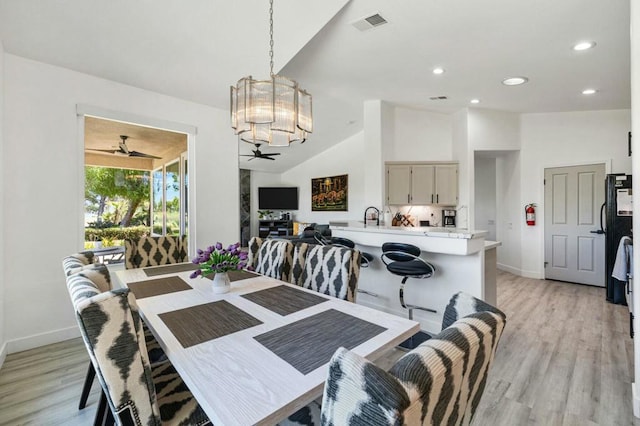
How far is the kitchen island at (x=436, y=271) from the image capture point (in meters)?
2.80

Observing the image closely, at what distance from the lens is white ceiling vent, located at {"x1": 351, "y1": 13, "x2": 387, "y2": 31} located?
8.87 feet

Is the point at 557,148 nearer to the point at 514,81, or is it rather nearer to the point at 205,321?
the point at 514,81

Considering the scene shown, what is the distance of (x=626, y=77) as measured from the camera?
11.8ft

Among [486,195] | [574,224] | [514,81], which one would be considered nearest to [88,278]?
[514,81]

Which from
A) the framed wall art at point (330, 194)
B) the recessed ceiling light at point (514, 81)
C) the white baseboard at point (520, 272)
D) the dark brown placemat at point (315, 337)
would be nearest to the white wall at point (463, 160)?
the recessed ceiling light at point (514, 81)

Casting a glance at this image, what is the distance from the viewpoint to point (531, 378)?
2242 millimetres

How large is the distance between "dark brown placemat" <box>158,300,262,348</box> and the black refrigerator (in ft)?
16.6

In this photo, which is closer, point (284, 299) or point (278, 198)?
point (284, 299)

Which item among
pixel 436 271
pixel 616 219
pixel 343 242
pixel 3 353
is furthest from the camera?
pixel 616 219

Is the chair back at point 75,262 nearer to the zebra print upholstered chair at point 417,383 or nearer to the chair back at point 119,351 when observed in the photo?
the chair back at point 119,351

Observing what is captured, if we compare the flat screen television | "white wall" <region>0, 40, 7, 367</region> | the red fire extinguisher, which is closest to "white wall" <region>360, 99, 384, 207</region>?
the red fire extinguisher

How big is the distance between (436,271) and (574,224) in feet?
11.8

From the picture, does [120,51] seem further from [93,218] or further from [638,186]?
[638,186]

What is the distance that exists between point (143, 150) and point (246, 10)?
3386 mm
